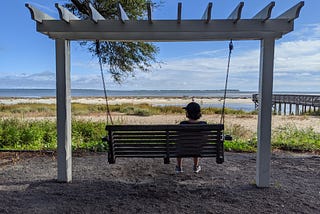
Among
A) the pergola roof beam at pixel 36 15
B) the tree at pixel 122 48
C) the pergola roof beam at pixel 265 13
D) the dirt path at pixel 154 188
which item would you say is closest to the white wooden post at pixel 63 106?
the dirt path at pixel 154 188

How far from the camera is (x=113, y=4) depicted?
26.1ft

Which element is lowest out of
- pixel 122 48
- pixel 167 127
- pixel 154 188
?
pixel 154 188

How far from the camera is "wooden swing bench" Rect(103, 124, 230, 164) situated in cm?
390

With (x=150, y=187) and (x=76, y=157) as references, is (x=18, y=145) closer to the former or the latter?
(x=76, y=157)

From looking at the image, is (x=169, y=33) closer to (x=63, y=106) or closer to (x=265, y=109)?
(x=265, y=109)

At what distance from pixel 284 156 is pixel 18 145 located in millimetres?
6444

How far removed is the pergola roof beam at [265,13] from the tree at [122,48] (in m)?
4.91

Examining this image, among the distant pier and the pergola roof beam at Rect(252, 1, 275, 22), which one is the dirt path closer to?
the pergola roof beam at Rect(252, 1, 275, 22)

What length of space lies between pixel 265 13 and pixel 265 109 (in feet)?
4.21

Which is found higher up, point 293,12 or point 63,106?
point 293,12

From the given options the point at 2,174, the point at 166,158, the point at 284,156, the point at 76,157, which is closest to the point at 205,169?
the point at 166,158

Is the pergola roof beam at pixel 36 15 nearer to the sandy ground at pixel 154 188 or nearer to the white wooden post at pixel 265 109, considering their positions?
the sandy ground at pixel 154 188

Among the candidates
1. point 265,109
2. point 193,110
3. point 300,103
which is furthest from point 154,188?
point 300,103

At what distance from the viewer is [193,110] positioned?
4512 mm
